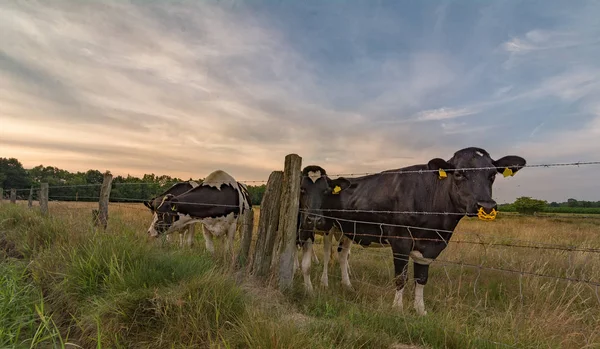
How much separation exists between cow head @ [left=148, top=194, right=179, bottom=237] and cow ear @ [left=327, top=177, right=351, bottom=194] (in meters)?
4.17

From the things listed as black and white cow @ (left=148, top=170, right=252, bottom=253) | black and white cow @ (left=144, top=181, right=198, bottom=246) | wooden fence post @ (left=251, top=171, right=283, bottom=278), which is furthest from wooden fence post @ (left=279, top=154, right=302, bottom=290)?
black and white cow @ (left=144, top=181, right=198, bottom=246)

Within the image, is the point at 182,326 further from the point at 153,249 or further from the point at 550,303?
the point at 550,303

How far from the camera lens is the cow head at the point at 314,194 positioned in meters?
5.81

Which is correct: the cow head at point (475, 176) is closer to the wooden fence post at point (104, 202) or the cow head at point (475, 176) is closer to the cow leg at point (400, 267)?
the cow leg at point (400, 267)

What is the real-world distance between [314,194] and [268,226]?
4.36ft

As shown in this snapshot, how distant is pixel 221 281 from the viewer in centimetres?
354

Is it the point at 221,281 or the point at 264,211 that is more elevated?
the point at 264,211

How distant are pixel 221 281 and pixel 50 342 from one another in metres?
1.63

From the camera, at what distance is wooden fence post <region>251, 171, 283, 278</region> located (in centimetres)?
492

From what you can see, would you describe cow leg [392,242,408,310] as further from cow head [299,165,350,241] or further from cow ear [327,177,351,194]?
cow ear [327,177,351,194]

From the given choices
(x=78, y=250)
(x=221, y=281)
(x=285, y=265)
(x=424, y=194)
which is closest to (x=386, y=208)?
(x=424, y=194)

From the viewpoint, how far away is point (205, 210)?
888cm

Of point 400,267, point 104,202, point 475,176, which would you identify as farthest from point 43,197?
point 475,176

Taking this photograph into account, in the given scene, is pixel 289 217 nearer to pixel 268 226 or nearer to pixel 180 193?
pixel 268 226
